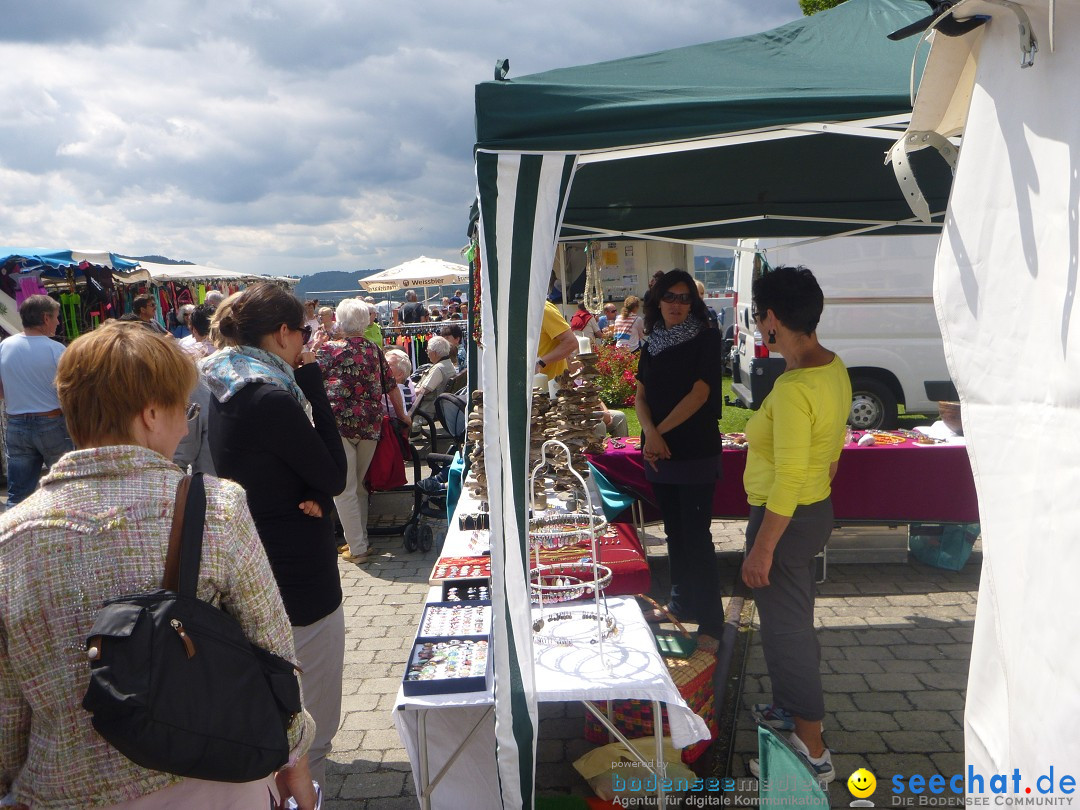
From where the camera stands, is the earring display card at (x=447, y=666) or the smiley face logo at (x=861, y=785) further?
the smiley face logo at (x=861, y=785)

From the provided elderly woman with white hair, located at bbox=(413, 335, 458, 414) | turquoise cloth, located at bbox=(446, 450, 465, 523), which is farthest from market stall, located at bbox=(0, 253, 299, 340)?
turquoise cloth, located at bbox=(446, 450, 465, 523)

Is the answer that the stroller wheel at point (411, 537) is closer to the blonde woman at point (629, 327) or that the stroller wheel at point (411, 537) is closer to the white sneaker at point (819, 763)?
the white sneaker at point (819, 763)

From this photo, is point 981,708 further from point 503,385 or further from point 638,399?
point 638,399

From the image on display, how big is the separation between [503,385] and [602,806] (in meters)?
1.50

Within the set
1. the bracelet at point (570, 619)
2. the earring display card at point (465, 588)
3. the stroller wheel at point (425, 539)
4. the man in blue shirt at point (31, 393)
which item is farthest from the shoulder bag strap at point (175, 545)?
the man in blue shirt at point (31, 393)

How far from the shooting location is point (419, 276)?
19.5m

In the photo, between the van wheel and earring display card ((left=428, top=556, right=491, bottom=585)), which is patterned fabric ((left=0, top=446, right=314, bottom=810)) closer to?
earring display card ((left=428, top=556, right=491, bottom=585))

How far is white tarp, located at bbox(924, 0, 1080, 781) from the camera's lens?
4.18 ft

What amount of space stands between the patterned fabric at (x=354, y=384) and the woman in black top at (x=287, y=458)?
9.58 feet

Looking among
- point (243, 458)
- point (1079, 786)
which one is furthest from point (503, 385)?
point (1079, 786)

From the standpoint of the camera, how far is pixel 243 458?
2.39 meters

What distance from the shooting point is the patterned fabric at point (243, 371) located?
2.35 meters

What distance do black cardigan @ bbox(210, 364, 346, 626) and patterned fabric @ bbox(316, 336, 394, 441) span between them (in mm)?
2999

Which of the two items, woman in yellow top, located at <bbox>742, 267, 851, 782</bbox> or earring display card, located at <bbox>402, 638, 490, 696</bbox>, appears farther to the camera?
woman in yellow top, located at <bbox>742, 267, 851, 782</bbox>
